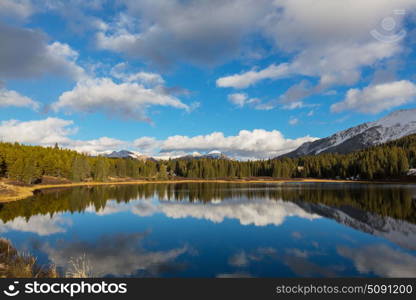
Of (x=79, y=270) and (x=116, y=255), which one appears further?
(x=116, y=255)

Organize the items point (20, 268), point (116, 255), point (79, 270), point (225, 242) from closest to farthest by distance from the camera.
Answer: point (79, 270) → point (20, 268) → point (116, 255) → point (225, 242)

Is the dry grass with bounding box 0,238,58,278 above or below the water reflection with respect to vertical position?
above

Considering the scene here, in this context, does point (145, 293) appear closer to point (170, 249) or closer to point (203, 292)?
point (203, 292)

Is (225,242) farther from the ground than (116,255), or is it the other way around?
(116,255)

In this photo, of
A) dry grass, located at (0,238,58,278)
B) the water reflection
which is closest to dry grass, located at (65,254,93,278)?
the water reflection

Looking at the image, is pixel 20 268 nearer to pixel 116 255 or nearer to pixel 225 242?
pixel 116 255

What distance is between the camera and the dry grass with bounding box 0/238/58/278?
1639cm

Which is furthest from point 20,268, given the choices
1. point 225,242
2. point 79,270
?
point 225,242

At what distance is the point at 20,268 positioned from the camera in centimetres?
1745

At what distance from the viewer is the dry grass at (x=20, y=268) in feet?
53.8

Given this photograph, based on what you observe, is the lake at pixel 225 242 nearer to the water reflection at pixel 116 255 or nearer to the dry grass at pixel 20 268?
the water reflection at pixel 116 255

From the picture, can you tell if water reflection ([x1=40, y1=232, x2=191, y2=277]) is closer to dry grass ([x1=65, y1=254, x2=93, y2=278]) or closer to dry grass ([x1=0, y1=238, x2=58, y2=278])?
dry grass ([x1=65, y1=254, x2=93, y2=278])

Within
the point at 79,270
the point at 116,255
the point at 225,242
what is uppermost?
the point at 79,270

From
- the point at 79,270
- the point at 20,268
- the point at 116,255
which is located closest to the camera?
the point at 79,270
